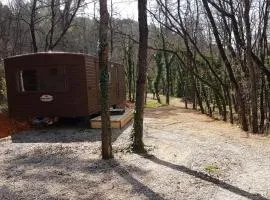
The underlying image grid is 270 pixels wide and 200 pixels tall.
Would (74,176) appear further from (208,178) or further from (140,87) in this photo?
(140,87)

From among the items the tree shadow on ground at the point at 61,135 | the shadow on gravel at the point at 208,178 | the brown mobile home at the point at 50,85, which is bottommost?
the shadow on gravel at the point at 208,178

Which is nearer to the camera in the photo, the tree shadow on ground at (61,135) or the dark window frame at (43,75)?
the tree shadow on ground at (61,135)

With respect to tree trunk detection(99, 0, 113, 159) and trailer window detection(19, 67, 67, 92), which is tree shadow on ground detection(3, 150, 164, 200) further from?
trailer window detection(19, 67, 67, 92)

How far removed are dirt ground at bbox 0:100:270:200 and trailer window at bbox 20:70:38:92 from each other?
2474 mm

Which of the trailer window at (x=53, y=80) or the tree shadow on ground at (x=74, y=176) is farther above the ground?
the trailer window at (x=53, y=80)

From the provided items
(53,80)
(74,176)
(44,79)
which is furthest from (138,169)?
(44,79)

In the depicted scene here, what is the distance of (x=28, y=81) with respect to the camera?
43.4 ft

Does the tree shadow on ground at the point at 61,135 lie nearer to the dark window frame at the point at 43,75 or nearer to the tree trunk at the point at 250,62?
the dark window frame at the point at 43,75

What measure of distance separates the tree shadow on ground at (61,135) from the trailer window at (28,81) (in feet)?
4.60

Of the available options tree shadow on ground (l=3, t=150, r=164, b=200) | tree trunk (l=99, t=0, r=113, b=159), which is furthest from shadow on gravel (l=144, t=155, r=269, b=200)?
tree trunk (l=99, t=0, r=113, b=159)

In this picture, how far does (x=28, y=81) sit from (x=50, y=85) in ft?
2.61

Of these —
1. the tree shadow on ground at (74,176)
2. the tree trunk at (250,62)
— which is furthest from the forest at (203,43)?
the tree shadow on ground at (74,176)

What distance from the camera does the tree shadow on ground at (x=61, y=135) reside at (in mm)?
10711

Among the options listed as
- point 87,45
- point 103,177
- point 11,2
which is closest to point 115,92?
point 103,177
